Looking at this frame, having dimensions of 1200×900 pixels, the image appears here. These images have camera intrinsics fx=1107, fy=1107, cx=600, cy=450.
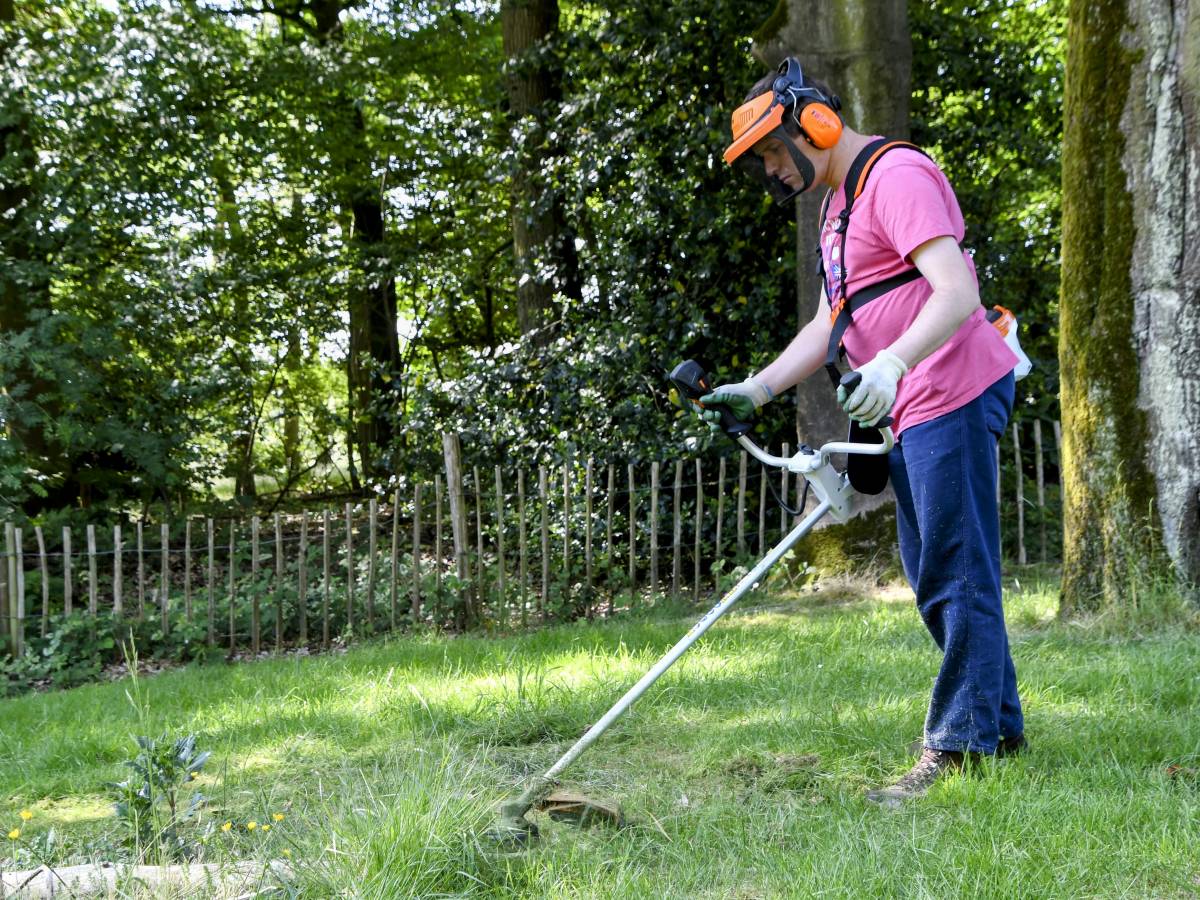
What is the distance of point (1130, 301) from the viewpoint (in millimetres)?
4957

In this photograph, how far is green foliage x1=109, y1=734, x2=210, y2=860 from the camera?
2.77 metres

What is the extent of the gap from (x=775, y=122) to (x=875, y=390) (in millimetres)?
895

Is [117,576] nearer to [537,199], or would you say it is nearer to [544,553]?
[544,553]

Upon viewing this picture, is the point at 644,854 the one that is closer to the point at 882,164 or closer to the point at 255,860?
the point at 255,860

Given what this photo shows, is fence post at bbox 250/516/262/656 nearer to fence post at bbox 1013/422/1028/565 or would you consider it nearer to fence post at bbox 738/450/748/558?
fence post at bbox 738/450/748/558

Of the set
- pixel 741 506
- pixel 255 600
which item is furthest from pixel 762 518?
pixel 255 600

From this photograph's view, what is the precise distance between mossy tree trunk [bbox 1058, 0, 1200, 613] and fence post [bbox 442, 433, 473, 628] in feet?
12.7

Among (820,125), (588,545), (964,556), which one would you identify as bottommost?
(588,545)

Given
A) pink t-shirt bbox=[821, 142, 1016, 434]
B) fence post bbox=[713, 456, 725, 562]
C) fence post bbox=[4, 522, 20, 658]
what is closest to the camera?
pink t-shirt bbox=[821, 142, 1016, 434]

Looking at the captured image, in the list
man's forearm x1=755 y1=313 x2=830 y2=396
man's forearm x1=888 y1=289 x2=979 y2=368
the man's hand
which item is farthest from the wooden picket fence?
the man's hand

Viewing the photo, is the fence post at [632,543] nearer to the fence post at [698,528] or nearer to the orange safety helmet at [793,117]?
the fence post at [698,528]

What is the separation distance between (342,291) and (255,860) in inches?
425

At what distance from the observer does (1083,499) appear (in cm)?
512

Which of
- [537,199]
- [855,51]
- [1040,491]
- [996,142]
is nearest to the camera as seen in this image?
[855,51]
